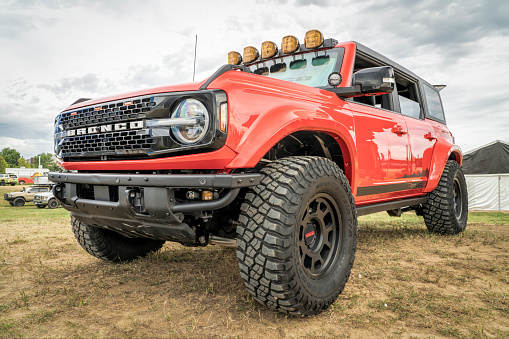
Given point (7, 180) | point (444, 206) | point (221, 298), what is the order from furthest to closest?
point (7, 180) → point (444, 206) → point (221, 298)

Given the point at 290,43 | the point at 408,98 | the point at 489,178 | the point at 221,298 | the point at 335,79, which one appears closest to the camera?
the point at 221,298

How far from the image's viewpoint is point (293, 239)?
7.25 feet

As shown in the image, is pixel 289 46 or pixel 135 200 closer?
pixel 135 200

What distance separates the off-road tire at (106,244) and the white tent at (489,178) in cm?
1743

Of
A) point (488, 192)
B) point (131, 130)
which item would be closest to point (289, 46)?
point (131, 130)

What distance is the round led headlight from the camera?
2.12m

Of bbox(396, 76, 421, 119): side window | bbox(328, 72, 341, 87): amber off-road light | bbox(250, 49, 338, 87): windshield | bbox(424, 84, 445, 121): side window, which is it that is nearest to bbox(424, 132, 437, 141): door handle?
bbox(396, 76, 421, 119): side window

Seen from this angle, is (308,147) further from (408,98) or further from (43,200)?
(43,200)

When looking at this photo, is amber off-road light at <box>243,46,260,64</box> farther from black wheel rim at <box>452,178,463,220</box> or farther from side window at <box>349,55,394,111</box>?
black wheel rim at <box>452,178,463,220</box>

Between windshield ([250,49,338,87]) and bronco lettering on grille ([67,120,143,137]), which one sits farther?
windshield ([250,49,338,87])

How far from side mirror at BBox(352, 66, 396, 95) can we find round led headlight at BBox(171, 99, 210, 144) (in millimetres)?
1455

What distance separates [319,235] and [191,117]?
1.32 m

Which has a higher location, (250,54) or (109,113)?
(250,54)

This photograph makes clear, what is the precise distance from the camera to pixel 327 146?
3152 millimetres
